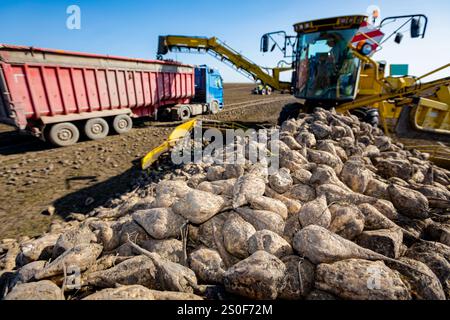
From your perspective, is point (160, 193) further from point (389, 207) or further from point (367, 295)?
point (389, 207)

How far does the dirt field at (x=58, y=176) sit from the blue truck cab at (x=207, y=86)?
5646 millimetres

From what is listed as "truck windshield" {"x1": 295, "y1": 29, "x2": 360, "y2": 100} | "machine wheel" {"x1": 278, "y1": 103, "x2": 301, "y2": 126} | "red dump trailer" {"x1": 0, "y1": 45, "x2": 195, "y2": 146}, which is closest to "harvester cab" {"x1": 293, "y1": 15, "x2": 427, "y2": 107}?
"truck windshield" {"x1": 295, "y1": 29, "x2": 360, "y2": 100}

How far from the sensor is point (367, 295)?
1449 mm

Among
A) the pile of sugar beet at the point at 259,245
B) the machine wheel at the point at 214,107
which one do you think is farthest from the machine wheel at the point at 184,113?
the pile of sugar beet at the point at 259,245

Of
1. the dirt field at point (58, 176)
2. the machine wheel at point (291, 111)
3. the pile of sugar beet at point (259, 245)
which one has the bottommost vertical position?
the dirt field at point (58, 176)

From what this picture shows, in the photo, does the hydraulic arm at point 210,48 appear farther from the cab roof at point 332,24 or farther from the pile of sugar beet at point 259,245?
the pile of sugar beet at point 259,245

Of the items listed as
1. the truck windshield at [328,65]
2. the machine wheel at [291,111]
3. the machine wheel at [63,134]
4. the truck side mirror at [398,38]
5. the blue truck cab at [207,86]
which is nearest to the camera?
the truck side mirror at [398,38]

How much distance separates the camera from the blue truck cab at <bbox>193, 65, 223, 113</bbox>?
13109 millimetres

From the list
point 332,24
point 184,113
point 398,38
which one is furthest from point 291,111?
point 184,113

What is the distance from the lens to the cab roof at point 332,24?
5.97 meters

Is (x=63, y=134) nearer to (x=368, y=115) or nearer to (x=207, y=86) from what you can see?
(x=207, y=86)

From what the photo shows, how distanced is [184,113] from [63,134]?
19.1 feet

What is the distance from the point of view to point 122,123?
9.06 m

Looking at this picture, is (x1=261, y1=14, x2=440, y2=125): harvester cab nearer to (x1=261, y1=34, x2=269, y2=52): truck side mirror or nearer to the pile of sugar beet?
(x1=261, y1=34, x2=269, y2=52): truck side mirror
